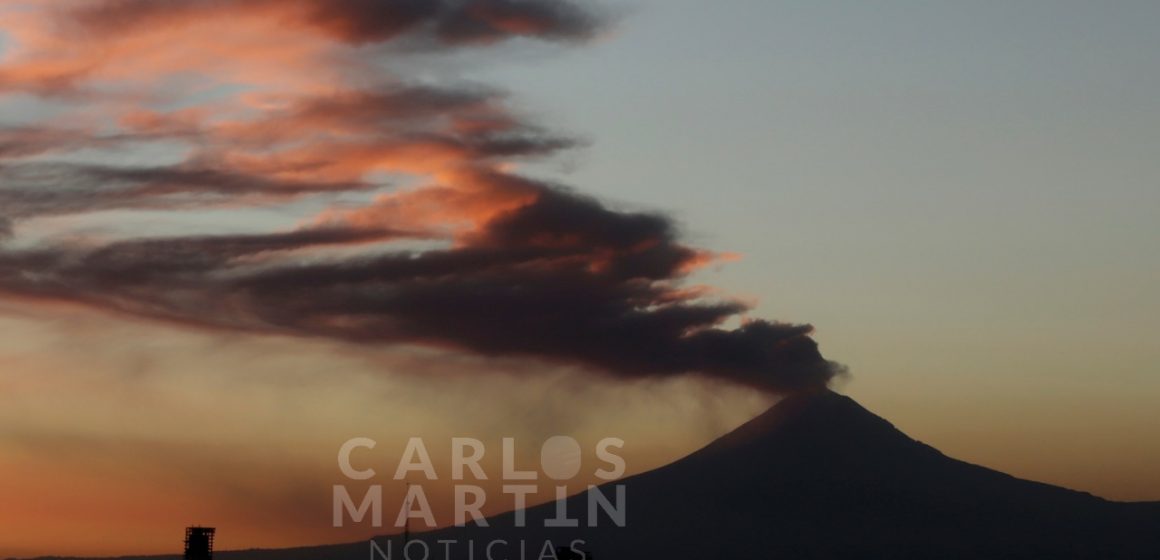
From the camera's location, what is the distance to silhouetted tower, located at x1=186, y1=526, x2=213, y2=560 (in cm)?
14838

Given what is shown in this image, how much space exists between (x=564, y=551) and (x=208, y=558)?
113ft

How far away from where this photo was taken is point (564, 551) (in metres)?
161

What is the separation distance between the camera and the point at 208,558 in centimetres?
14925

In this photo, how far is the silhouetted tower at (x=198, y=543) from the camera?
14838 cm

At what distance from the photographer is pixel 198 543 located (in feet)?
489

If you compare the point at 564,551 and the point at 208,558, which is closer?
the point at 208,558
